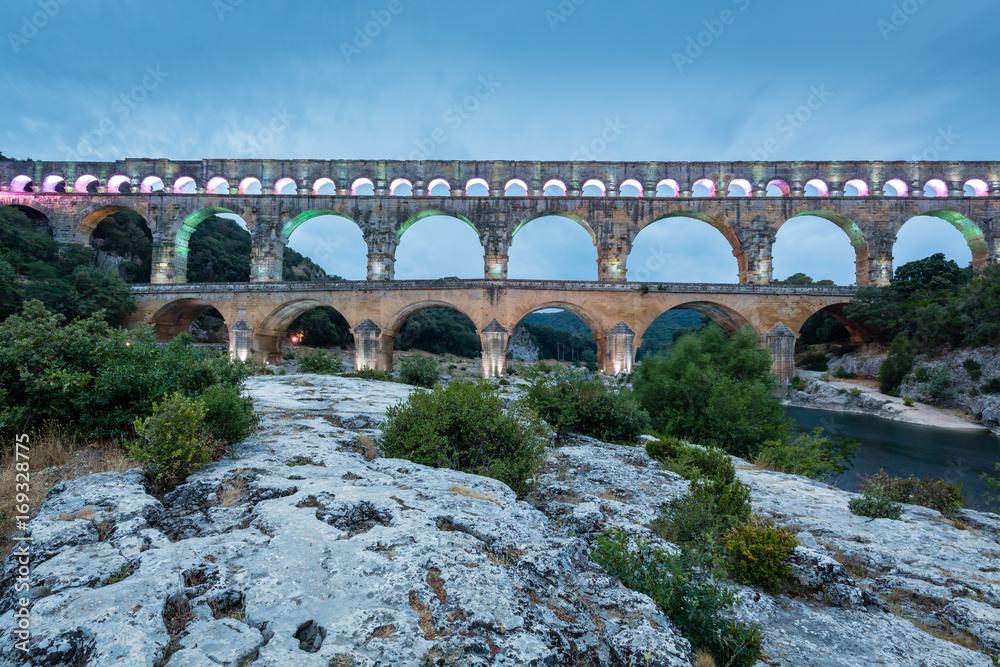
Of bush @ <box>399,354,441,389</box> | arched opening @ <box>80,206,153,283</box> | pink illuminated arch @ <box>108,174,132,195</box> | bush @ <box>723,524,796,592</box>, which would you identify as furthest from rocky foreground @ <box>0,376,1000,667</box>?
arched opening @ <box>80,206,153,283</box>

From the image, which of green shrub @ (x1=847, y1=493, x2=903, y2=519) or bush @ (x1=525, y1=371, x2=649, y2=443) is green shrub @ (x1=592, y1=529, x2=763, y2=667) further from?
bush @ (x1=525, y1=371, x2=649, y2=443)

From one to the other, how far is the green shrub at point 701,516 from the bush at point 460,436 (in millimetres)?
1568

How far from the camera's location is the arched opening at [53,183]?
27.9 meters

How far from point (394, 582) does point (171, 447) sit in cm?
264

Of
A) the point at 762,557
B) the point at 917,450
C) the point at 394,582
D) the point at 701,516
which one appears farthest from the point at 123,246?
the point at 917,450

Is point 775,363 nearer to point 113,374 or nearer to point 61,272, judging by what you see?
point 113,374

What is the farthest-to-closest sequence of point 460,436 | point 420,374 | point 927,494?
1. point 420,374
2. point 927,494
3. point 460,436

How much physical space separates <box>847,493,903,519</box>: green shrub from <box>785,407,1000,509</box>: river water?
21.7 feet

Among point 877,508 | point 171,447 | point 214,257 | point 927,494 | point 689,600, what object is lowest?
point 927,494

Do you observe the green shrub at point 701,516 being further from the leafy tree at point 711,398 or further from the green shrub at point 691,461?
the leafy tree at point 711,398

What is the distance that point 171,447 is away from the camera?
3590 mm

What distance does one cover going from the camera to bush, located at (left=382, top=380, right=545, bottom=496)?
16.1ft

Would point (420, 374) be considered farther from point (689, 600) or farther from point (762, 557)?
point (689, 600)

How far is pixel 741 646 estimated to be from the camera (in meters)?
2.42
